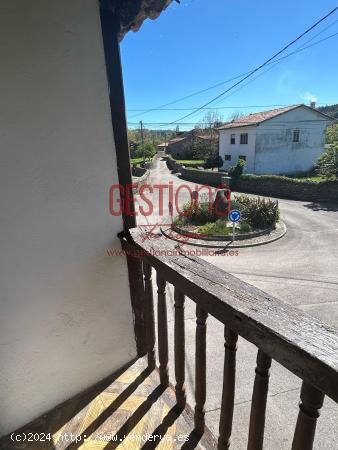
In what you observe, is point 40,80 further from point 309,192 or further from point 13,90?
point 309,192

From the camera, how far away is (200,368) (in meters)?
1.18

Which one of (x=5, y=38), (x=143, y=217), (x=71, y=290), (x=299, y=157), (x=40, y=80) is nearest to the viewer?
(x=5, y=38)

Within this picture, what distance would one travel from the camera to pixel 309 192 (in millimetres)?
14883

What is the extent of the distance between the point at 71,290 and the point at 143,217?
10414 millimetres

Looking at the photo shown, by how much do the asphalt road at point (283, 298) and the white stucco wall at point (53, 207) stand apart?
1.85 m

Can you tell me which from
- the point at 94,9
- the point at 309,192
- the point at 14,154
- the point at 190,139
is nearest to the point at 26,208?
the point at 14,154

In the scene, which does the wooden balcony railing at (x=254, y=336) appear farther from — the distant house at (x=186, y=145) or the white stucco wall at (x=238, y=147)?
the distant house at (x=186, y=145)

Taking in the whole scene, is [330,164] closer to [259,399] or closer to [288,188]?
[288,188]

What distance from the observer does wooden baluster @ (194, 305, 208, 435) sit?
3.48 feet

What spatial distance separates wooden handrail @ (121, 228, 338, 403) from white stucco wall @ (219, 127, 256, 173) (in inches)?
854

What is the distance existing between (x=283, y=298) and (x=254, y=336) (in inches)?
219

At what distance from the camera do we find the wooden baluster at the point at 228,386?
2.94ft

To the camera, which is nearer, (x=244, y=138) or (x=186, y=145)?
(x=244, y=138)

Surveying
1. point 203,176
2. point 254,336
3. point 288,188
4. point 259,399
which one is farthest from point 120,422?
point 203,176
